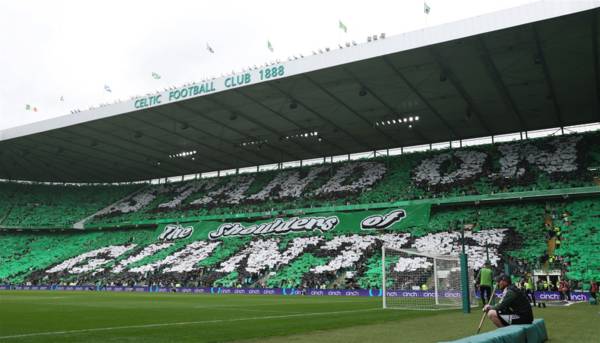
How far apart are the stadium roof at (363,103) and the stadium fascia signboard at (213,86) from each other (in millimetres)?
74

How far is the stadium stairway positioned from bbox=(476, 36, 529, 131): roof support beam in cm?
2088

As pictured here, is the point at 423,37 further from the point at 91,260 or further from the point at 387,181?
the point at 91,260

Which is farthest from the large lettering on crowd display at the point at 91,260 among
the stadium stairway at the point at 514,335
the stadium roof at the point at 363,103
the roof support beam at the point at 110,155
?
the stadium stairway at the point at 514,335

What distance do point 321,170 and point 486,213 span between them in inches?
799

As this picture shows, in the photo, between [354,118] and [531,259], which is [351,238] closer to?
[354,118]

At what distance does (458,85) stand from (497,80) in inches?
96.1

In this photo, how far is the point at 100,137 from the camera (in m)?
46.9

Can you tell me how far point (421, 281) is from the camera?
104 ft

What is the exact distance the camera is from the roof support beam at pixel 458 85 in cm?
2916

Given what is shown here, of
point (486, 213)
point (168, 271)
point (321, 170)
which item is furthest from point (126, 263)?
point (486, 213)

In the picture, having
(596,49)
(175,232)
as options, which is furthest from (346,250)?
(596,49)

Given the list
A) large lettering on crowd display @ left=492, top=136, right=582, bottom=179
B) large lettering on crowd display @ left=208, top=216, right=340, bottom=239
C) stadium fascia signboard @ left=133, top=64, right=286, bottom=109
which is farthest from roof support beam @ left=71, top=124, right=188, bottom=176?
large lettering on crowd display @ left=492, top=136, right=582, bottom=179

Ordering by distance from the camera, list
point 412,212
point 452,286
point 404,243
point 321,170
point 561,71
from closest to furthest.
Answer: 1. point 452,286
2. point 561,71
3. point 404,243
4. point 412,212
5. point 321,170

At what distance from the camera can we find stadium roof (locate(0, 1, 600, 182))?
27.3 m
